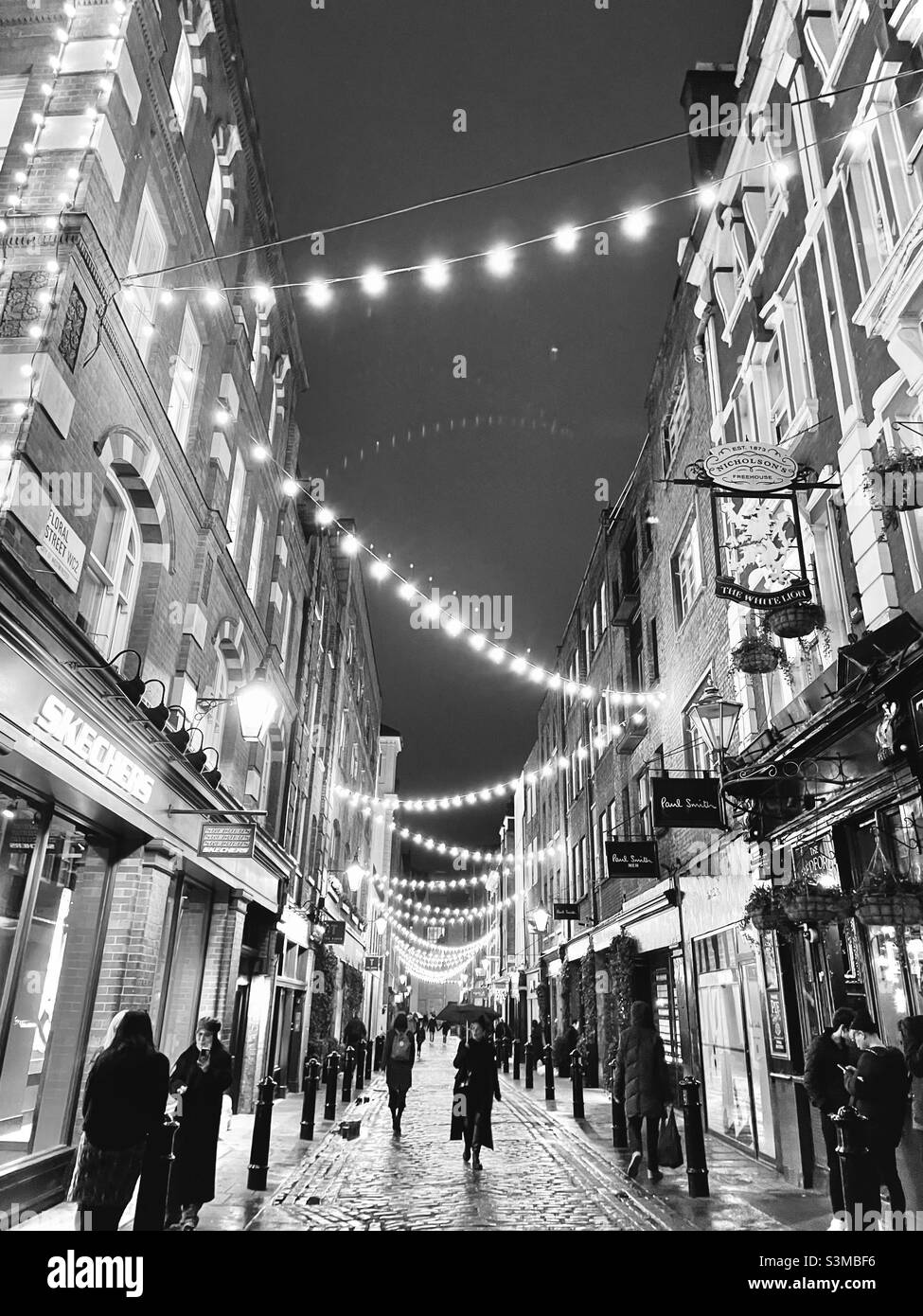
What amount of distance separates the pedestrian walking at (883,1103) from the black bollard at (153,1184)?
5.37 m

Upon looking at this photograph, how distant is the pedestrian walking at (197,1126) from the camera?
7172 mm

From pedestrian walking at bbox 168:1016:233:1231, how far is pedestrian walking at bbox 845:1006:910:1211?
5486mm

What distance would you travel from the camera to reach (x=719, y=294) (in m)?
14.4

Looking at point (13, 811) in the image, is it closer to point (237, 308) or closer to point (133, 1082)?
point (133, 1082)

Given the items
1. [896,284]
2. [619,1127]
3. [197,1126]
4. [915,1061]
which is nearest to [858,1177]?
[915,1061]

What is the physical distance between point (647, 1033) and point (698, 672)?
7.33 metres

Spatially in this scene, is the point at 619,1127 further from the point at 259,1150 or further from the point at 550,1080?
the point at 550,1080

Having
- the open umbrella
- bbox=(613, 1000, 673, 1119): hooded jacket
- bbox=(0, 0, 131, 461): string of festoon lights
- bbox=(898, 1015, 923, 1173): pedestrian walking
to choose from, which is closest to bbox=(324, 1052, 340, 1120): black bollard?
the open umbrella

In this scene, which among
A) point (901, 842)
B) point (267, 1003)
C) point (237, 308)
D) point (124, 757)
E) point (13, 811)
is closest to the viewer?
point (13, 811)

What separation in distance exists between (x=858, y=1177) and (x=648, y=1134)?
390 centimetres

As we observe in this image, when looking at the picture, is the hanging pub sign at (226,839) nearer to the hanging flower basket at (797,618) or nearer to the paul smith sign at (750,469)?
the hanging flower basket at (797,618)

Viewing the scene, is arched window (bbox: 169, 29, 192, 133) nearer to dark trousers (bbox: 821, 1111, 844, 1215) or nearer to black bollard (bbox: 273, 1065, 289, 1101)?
dark trousers (bbox: 821, 1111, 844, 1215)

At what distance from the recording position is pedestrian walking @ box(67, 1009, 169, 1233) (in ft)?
18.0
